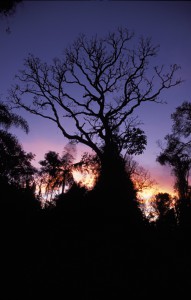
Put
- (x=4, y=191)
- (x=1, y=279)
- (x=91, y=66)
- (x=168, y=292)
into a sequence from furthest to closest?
1. (x=91, y=66)
2. (x=4, y=191)
3. (x=168, y=292)
4. (x=1, y=279)

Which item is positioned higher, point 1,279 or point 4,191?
point 4,191

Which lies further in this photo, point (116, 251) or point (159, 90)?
point (159, 90)

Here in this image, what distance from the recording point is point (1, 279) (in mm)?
5152

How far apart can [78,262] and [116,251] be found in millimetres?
1932

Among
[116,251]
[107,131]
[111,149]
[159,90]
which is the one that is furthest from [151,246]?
[159,90]

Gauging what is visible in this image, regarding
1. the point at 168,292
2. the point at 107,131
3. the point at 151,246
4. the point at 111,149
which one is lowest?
the point at 168,292

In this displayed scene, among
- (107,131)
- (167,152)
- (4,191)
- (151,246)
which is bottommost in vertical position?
(151,246)

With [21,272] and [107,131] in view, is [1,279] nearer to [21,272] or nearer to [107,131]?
[21,272]

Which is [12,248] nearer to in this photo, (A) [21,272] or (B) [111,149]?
(A) [21,272]

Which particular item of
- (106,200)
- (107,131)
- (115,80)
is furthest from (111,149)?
(115,80)

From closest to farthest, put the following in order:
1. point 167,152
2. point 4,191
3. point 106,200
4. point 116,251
Result: point 4,191, point 116,251, point 106,200, point 167,152

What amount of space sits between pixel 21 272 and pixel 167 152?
2213 centimetres

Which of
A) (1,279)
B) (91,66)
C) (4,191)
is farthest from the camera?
(91,66)

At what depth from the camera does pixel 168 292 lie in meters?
6.01
